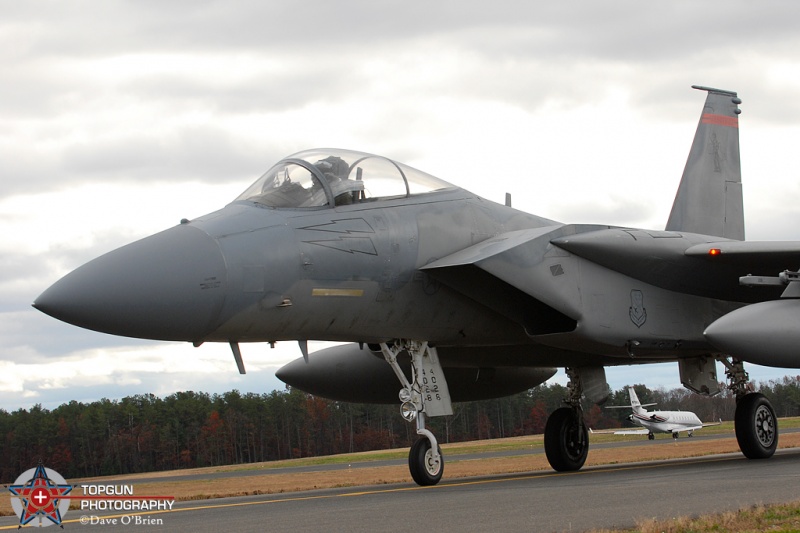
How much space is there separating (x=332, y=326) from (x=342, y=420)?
53661 millimetres

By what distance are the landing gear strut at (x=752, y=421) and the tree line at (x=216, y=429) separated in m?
38.0

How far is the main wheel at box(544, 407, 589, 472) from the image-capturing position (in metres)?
13.2

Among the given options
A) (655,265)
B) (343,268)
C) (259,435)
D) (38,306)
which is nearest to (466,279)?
(343,268)

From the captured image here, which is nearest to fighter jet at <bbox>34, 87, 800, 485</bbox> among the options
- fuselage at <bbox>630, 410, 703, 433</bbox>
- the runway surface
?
the runway surface

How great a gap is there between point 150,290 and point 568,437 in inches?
280

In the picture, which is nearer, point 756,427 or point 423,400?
point 423,400

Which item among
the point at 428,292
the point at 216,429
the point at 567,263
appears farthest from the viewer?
the point at 216,429

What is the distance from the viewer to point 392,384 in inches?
525

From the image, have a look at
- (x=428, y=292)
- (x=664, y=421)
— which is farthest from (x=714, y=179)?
(x=664, y=421)

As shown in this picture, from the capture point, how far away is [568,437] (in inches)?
523

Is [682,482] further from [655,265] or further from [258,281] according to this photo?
[258,281]

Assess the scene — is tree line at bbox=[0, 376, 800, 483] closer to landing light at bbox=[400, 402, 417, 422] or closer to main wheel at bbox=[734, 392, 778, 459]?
main wheel at bbox=[734, 392, 778, 459]

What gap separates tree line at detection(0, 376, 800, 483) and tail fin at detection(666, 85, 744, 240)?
3634 centimetres

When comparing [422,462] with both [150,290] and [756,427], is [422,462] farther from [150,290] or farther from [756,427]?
[756,427]
